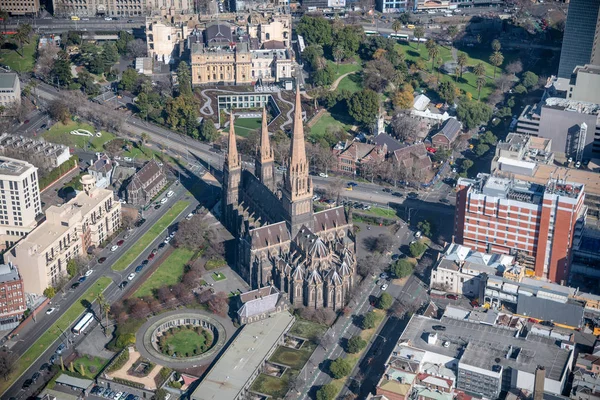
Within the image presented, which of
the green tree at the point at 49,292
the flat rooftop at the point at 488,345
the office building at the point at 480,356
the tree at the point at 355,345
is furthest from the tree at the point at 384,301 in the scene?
the green tree at the point at 49,292

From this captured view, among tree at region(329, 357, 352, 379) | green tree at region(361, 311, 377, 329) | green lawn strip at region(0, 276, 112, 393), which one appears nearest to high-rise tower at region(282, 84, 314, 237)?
green tree at region(361, 311, 377, 329)

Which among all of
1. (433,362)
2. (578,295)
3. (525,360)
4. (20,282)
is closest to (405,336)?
(433,362)

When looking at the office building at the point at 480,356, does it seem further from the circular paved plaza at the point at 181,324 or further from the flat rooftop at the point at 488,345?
the circular paved plaza at the point at 181,324

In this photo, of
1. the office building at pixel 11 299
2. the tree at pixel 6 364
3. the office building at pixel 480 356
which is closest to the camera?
the office building at pixel 480 356

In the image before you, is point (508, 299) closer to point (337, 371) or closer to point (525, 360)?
point (525, 360)

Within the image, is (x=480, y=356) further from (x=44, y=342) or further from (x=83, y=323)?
(x=44, y=342)

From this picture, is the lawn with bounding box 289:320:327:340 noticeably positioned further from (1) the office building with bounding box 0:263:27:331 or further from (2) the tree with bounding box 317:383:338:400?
(1) the office building with bounding box 0:263:27:331
